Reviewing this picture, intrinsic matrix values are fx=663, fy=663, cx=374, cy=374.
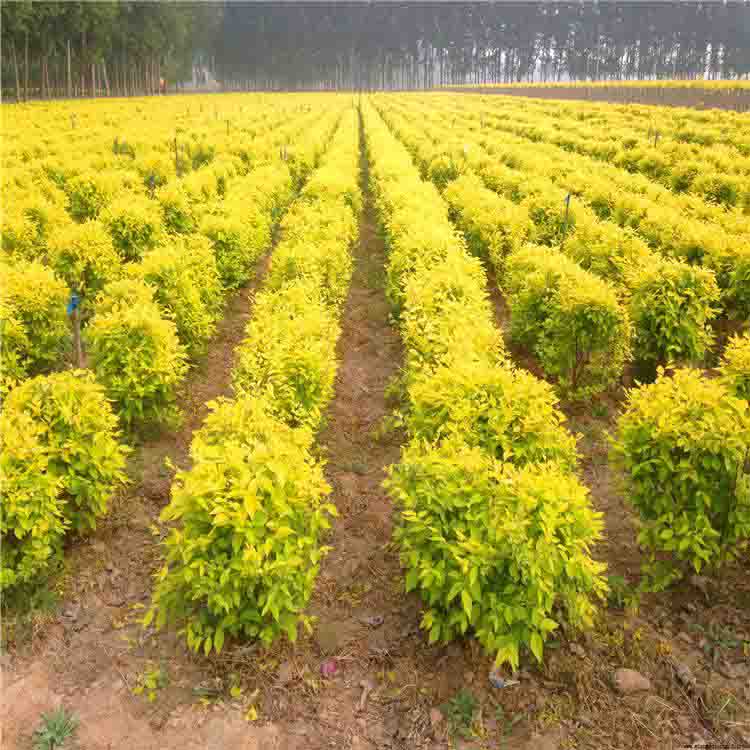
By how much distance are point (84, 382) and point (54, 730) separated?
2790 millimetres

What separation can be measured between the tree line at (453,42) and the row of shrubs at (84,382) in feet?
302

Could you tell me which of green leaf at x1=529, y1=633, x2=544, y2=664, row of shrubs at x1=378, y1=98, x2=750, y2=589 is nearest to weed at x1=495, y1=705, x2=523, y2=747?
green leaf at x1=529, y1=633, x2=544, y2=664

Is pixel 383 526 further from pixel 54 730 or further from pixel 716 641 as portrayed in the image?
pixel 54 730

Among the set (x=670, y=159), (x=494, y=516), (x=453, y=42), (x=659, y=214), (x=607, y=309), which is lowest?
(x=494, y=516)

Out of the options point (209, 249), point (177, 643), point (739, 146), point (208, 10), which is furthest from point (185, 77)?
point (177, 643)

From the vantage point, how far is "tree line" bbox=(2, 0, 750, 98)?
109188 mm

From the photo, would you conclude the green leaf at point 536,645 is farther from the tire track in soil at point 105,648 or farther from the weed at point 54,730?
the weed at point 54,730

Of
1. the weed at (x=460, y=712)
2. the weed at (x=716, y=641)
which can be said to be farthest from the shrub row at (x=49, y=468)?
the weed at (x=716, y=641)

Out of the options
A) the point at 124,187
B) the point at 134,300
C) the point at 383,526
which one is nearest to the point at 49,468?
the point at 383,526

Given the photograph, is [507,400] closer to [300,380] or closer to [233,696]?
[300,380]

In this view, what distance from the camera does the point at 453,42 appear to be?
426ft

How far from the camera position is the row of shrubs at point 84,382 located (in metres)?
4.77

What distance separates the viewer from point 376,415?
8.16 m

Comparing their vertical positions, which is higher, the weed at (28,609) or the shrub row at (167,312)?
the shrub row at (167,312)
